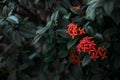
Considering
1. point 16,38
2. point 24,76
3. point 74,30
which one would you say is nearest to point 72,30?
point 74,30

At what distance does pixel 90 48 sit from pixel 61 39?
0.24m

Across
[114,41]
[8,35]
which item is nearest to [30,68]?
[8,35]

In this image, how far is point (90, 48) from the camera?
1.41m

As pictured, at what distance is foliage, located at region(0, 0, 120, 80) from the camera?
56.9 inches

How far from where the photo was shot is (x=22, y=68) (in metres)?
1.84

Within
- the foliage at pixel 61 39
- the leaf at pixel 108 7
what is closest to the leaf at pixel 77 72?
the foliage at pixel 61 39

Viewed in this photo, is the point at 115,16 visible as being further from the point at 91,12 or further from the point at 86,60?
the point at 86,60

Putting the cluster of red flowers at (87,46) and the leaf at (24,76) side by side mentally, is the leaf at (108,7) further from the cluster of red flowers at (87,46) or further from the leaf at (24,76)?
the leaf at (24,76)

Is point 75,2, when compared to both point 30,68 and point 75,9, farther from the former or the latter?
point 30,68

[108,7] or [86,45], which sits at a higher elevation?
[108,7]

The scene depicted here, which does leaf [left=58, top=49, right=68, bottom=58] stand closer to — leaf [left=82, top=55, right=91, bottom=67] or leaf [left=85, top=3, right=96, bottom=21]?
leaf [left=82, top=55, right=91, bottom=67]

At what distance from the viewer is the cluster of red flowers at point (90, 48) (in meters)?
1.41

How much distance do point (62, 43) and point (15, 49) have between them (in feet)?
1.22

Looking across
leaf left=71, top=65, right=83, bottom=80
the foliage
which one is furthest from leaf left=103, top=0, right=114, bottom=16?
leaf left=71, top=65, right=83, bottom=80
